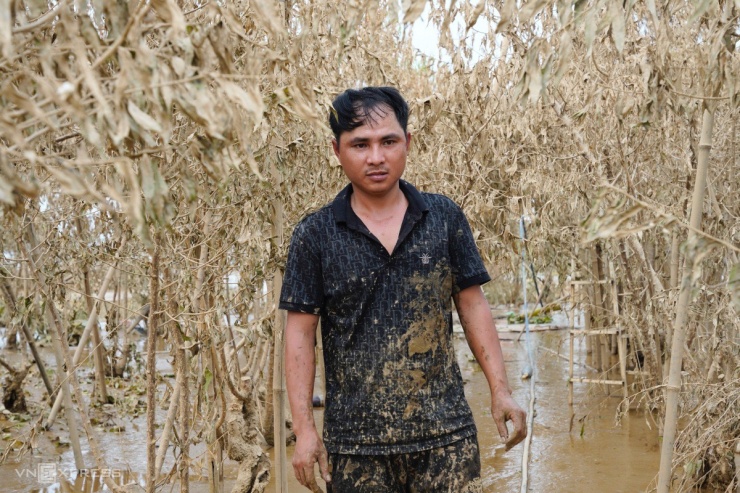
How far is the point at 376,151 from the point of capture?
8.70 feet

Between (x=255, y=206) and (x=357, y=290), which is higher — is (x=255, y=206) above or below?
above

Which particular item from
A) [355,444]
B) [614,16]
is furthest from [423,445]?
[614,16]

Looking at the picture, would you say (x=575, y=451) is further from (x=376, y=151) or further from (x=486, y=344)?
(x=376, y=151)

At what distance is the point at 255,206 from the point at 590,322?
787cm

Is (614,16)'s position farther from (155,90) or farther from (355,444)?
(355,444)

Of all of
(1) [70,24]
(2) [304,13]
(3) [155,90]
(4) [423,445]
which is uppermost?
(2) [304,13]

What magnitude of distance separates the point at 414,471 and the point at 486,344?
1.56 feet

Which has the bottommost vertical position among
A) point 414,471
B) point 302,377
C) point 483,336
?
point 414,471

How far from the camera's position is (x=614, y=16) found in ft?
5.87

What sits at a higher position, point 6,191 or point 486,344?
point 6,191

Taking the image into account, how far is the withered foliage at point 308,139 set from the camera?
59.3 inches

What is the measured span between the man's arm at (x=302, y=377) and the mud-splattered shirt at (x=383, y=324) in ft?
0.18

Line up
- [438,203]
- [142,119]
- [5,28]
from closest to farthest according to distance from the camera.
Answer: [5,28] < [142,119] < [438,203]

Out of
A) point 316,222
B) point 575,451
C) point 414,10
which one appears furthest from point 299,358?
point 575,451
